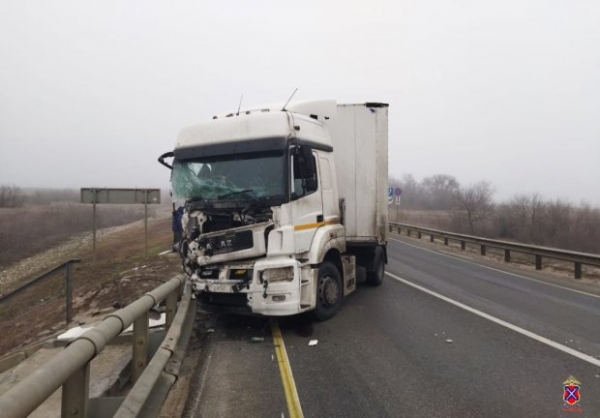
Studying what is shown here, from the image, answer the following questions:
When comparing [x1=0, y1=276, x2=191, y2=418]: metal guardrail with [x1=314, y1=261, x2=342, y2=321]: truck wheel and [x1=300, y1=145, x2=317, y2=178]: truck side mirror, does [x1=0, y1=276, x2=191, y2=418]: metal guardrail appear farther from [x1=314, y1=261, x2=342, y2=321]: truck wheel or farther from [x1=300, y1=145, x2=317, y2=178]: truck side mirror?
[x1=300, y1=145, x2=317, y2=178]: truck side mirror

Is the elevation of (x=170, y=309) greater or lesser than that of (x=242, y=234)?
lesser

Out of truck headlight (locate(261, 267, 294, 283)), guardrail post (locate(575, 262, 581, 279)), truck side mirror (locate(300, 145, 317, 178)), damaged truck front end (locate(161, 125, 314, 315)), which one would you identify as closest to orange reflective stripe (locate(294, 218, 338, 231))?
damaged truck front end (locate(161, 125, 314, 315))

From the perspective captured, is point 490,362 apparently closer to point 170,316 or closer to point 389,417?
point 389,417

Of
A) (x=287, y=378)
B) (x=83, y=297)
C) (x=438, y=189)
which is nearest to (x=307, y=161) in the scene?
(x=287, y=378)

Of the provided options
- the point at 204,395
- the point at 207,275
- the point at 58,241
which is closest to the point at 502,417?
the point at 204,395

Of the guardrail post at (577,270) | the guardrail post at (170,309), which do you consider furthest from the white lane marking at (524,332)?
the guardrail post at (577,270)

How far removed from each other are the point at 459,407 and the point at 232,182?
4144 mm

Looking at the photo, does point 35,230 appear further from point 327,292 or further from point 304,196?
point 304,196

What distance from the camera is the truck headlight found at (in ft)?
19.1

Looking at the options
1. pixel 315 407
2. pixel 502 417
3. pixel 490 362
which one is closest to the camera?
pixel 502 417

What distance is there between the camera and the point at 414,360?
5070mm

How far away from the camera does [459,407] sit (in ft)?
12.7

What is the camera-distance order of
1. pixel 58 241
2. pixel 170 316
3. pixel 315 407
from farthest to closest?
pixel 58 241, pixel 170 316, pixel 315 407

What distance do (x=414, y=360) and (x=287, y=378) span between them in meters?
1.61
